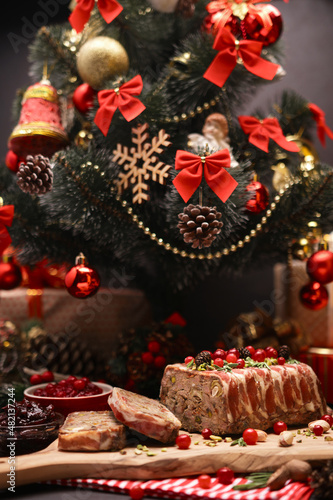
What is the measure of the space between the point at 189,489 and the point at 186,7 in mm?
1414

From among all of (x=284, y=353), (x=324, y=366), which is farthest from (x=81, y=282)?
(x=324, y=366)

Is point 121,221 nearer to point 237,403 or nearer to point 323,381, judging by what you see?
point 237,403

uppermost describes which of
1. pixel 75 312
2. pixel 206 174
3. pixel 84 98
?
pixel 84 98

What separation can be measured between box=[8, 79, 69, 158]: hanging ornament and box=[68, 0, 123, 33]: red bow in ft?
0.73

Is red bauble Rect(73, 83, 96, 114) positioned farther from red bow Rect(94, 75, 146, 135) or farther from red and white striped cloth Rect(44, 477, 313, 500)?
red and white striped cloth Rect(44, 477, 313, 500)

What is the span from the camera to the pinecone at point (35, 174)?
125 centimetres

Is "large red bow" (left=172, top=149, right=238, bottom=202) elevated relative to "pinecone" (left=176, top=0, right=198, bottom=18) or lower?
lower

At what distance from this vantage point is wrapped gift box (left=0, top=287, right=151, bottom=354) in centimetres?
182

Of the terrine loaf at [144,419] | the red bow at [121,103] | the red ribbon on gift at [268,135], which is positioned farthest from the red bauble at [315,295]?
the red bow at [121,103]

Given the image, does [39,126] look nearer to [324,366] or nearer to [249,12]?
[249,12]

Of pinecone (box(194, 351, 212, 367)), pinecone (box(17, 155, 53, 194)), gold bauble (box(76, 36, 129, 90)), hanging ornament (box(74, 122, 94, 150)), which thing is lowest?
pinecone (box(194, 351, 212, 367))

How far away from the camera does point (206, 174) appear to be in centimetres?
117

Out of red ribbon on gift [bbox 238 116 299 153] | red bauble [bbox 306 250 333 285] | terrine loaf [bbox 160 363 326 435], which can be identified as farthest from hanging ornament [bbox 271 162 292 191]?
terrine loaf [bbox 160 363 326 435]

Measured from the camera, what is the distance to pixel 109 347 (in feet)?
6.00
